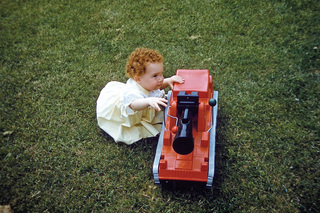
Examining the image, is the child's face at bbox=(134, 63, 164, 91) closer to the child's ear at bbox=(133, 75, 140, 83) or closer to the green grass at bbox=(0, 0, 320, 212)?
the child's ear at bbox=(133, 75, 140, 83)

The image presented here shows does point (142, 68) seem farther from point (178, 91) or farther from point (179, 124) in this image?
point (179, 124)

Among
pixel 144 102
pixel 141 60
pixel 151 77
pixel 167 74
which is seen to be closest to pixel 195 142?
pixel 144 102

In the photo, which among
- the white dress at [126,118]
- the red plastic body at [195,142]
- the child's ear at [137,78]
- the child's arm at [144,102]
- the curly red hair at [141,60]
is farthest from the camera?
the white dress at [126,118]

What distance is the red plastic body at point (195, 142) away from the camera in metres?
2.33

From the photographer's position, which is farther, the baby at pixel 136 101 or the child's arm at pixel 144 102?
the baby at pixel 136 101

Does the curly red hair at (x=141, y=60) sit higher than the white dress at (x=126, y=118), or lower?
higher

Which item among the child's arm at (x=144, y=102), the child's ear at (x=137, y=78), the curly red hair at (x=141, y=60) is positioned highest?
the curly red hair at (x=141, y=60)

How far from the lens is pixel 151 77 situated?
2.79 metres

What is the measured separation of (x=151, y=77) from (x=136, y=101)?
0.31 metres

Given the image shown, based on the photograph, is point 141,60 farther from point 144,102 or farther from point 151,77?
point 144,102

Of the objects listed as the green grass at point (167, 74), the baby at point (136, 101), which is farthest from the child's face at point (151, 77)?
the green grass at point (167, 74)

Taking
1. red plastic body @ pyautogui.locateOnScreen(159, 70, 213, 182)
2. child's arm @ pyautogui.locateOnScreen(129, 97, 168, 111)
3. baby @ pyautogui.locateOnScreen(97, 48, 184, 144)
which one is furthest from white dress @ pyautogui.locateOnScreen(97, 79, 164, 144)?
red plastic body @ pyautogui.locateOnScreen(159, 70, 213, 182)

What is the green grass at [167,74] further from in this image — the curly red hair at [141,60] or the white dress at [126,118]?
the curly red hair at [141,60]

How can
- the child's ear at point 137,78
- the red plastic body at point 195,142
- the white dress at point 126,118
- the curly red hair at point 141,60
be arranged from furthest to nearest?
the white dress at point 126,118 → the child's ear at point 137,78 → the curly red hair at point 141,60 → the red plastic body at point 195,142
